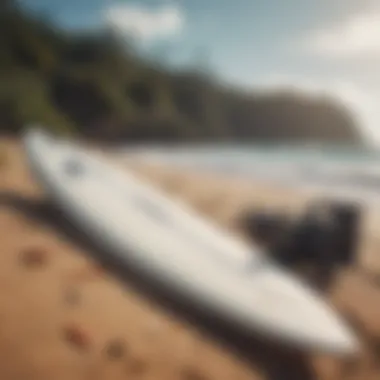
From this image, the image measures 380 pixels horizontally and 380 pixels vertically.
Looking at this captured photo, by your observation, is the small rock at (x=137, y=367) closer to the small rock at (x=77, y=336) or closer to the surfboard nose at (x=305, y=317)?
the small rock at (x=77, y=336)

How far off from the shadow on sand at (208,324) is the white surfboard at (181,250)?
0.02 m

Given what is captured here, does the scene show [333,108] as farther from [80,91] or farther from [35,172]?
[35,172]

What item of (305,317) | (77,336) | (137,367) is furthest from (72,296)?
(305,317)

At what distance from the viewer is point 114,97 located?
1.35 meters

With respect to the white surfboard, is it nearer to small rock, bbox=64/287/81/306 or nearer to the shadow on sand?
the shadow on sand

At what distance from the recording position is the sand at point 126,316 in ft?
3.38

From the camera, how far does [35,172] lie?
1.36m

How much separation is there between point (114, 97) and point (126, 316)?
0.58 metres

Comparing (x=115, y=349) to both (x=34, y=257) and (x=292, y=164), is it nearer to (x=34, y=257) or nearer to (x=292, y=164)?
(x=34, y=257)

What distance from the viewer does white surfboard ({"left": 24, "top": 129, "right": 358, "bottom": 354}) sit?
1072 millimetres

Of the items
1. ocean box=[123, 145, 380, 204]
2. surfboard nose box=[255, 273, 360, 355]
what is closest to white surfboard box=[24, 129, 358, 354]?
surfboard nose box=[255, 273, 360, 355]

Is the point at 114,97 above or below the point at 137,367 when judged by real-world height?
above

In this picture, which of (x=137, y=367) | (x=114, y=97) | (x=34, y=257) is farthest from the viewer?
(x=114, y=97)

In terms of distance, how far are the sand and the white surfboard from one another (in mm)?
41
